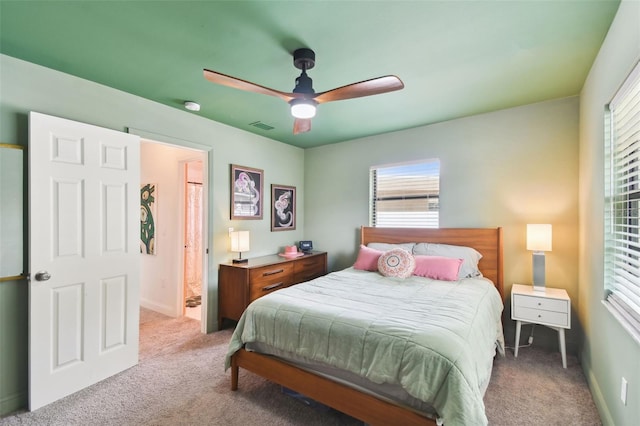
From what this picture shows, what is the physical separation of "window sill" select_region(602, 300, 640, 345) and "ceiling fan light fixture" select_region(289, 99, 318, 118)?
7.14 feet

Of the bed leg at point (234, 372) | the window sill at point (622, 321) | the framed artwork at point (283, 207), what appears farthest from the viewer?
the framed artwork at point (283, 207)

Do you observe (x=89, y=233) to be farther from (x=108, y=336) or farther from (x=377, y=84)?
(x=377, y=84)

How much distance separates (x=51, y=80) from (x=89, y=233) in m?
1.27

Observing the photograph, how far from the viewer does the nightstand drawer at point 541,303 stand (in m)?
2.50

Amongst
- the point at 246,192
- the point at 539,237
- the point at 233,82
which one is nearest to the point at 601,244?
the point at 539,237

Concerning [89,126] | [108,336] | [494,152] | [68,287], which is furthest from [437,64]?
[108,336]

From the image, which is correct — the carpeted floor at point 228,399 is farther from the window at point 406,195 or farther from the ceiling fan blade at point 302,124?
the ceiling fan blade at point 302,124

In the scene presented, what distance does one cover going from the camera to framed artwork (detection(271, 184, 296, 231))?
171 inches

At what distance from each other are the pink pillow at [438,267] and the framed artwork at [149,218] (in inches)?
149

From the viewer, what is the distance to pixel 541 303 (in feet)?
8.46

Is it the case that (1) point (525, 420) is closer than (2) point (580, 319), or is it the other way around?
(1) point (525, 420)

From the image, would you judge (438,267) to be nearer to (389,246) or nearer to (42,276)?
(389,246)

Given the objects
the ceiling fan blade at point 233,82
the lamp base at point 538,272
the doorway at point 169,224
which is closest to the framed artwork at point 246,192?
the doorway at point 169,224

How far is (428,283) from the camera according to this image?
2777 millimetres
